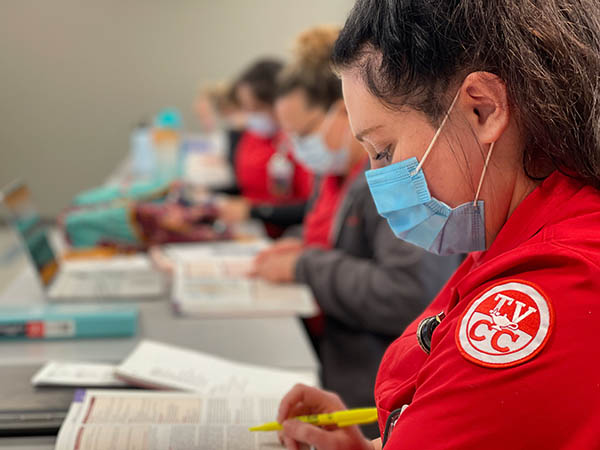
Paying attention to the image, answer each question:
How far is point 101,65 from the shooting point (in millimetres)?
5996

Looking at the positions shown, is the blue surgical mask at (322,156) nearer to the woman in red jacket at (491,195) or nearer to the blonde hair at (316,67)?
the blonde hair at (316,67)

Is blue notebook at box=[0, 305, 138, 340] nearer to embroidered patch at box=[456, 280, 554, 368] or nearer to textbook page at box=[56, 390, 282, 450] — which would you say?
textbook page at box=[56, 390, 282, 450]

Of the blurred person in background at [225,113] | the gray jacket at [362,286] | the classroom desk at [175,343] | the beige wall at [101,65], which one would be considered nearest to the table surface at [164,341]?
the classroom desk at [175,343]

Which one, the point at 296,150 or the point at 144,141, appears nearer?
the point at 296,150

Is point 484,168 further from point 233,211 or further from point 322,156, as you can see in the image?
point 233,211

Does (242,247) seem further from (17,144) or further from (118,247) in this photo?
(17,144)

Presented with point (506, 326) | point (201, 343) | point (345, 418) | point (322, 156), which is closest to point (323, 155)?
point (322, 156)

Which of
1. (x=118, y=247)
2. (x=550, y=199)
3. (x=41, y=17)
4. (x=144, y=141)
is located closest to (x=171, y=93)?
(x=41, y=17)

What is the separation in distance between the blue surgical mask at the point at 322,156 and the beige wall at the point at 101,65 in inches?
162

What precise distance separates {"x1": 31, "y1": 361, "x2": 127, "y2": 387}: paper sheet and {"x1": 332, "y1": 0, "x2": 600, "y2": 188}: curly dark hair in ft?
2.64

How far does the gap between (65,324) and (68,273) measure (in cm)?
45

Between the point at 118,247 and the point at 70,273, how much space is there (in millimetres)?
310

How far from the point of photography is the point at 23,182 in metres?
1.75

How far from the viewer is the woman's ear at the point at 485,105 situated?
69cm
